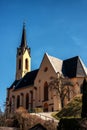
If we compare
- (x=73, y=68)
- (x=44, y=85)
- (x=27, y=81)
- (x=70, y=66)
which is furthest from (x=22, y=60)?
(x=73, y=68)

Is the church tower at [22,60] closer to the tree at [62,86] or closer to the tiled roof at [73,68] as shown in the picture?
the tiled roof at [73,68]

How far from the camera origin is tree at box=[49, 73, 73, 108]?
198 ft

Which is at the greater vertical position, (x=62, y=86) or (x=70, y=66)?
(x=70, y=66)

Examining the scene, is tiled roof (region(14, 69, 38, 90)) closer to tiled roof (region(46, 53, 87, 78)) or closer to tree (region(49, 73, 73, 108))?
tiled roof (region(46, 53, 87, 78))

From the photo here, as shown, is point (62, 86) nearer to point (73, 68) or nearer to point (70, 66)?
point (73, 68)

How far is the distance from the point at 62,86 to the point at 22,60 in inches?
1224

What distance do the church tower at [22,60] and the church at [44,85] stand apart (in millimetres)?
7229

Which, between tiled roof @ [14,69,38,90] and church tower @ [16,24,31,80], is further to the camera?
church tower @ [16,24,31,80]

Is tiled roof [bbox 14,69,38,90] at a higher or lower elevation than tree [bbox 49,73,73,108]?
higher

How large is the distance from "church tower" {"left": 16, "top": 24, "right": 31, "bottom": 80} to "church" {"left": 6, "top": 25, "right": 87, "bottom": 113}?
723 cm

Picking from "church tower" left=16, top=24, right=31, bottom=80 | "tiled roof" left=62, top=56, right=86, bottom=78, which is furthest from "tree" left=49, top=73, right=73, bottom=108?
"church tower" left=16, top=24, right=31, bottom=80

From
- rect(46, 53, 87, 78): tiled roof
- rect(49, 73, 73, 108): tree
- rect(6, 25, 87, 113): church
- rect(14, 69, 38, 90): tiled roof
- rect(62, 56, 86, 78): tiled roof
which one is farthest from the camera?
rect(14, 69, 38, 90): tiled roof

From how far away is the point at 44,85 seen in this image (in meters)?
67.7

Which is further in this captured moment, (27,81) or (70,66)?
(27,81)
